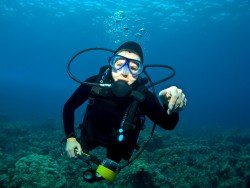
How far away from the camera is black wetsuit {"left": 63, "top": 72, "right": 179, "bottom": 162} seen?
391cm

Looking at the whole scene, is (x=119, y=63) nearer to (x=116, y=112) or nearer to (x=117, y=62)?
(x=117, y=62)

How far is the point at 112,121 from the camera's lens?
4.06m

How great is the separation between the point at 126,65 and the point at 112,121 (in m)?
0.85

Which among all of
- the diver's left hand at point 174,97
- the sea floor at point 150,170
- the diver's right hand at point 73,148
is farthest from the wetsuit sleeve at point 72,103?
the sea floor at point 150,170

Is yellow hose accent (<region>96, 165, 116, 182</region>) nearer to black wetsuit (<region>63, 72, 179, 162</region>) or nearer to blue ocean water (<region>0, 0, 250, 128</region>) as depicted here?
black wetsuit (<region>63, 72, 179, 162</region>)

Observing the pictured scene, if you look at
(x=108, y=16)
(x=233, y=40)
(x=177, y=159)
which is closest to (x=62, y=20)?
(x=108, y=16)

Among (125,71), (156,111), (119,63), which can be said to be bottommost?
(156,111)

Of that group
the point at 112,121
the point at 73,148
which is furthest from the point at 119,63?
A: the point at 73,148

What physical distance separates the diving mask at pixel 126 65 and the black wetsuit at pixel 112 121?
0.20 meters

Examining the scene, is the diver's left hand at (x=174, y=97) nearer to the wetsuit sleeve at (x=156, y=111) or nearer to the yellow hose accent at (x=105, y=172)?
the wetsuit sleeve at (x=156, y=111)

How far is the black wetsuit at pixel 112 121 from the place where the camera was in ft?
12.8

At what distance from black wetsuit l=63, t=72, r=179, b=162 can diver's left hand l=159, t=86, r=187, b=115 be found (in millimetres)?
357

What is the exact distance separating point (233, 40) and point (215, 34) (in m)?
7.80

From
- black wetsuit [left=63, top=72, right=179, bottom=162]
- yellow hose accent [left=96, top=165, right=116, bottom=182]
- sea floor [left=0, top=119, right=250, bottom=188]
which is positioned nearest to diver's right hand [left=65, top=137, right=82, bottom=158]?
black wetsuit [left=63, top=72, right=179, bottom=162]
